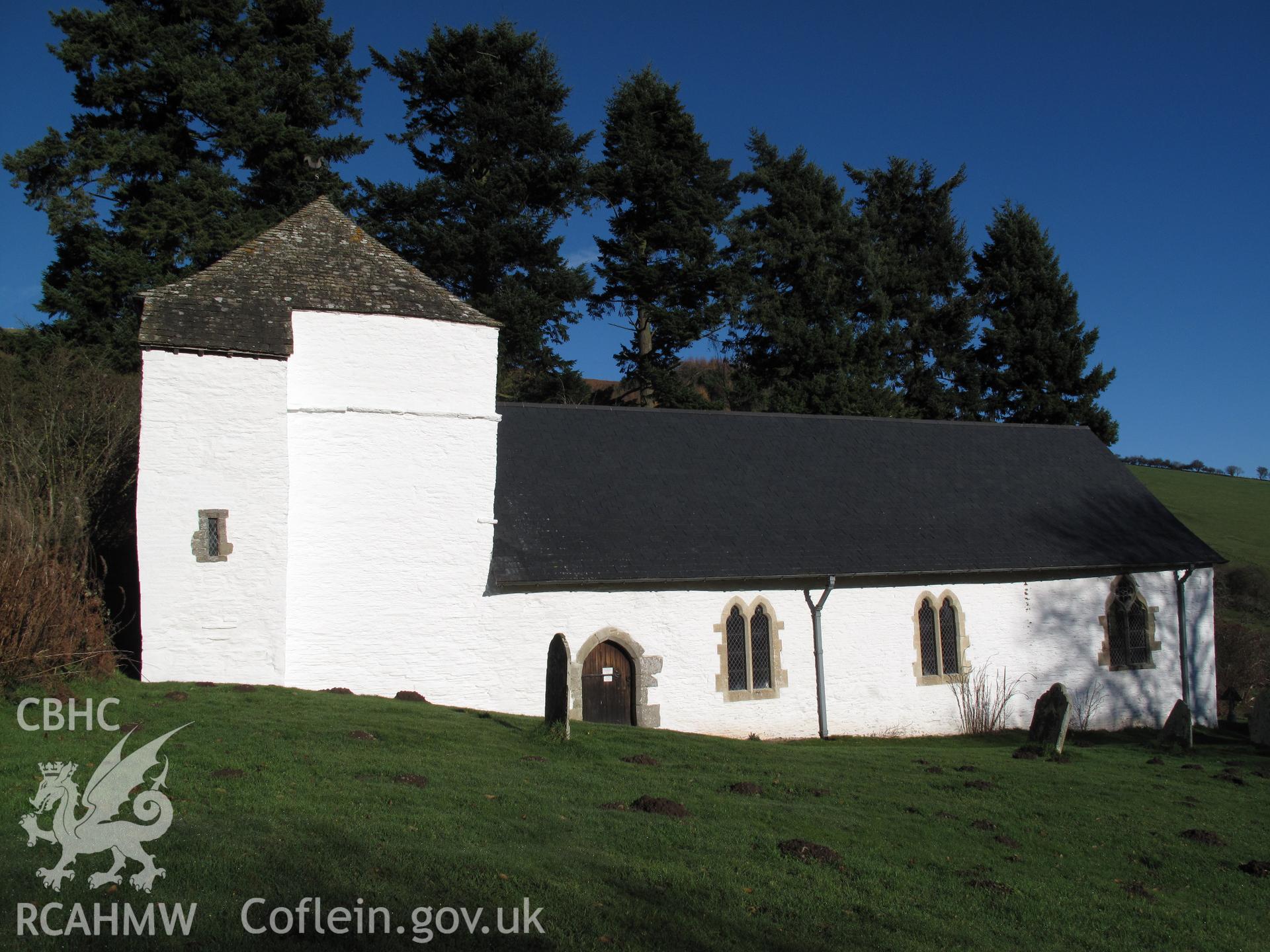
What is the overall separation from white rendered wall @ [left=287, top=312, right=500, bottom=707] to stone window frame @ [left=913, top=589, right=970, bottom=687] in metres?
8.60

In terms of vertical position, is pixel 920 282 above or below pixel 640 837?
above

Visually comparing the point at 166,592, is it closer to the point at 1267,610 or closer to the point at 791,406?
the point at 791,406

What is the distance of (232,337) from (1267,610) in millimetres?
37786

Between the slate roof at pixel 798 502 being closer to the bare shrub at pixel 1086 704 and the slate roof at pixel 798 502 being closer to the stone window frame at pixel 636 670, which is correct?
the stone window frame at pixel 636 670

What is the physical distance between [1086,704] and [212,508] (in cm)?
1787

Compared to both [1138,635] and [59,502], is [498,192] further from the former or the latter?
[1138,635]

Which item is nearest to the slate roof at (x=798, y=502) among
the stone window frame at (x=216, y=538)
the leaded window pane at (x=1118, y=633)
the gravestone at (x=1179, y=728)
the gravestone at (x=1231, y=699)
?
the leaded window pane at (x=1118, y=633)

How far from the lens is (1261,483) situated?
66.9 metres

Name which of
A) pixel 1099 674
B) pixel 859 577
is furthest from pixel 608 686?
pixel 1099 674

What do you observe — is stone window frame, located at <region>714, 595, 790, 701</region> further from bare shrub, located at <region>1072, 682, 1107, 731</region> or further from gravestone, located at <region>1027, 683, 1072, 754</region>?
bare shrub, located at <region>1072, 682, 1107, 731</region>

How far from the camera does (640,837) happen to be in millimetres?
8281

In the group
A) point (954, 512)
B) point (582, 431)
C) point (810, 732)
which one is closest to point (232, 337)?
point (582, 431)

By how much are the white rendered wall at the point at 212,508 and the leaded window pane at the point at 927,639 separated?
12292 millimetres

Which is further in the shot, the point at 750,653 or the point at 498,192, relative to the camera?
the point at 498,192
